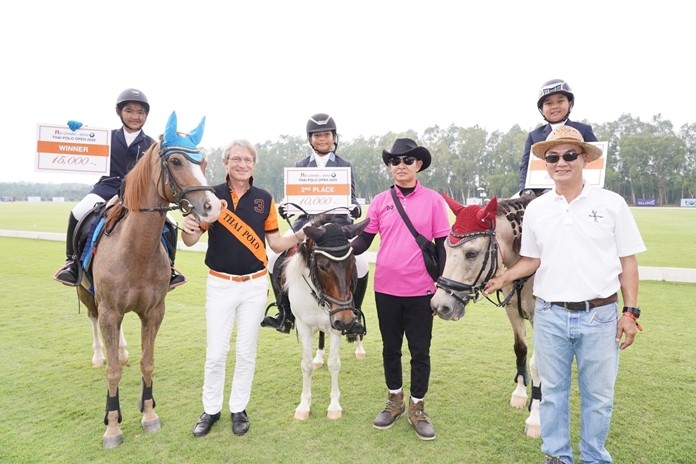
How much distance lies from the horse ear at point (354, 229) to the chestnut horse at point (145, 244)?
1170mm

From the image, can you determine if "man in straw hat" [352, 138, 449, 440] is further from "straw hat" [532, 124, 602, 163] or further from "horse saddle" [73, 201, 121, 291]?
"horse saddle" [73, 201, 121, 291]

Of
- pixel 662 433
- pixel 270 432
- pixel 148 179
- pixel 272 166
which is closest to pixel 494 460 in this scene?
pixel 662 433

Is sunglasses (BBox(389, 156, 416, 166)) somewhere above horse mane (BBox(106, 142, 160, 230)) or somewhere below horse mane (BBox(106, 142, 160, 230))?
above

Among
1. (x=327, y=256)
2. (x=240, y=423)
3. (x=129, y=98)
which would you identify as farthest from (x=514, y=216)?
(x=129, y=98)

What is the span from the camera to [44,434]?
384 cm

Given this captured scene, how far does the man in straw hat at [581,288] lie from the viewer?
8.71 feet

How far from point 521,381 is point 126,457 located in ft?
12.9

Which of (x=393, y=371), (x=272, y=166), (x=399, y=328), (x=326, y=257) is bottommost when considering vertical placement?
(x=393, y=371)

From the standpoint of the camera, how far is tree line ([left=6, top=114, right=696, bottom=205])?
6881 centimetres

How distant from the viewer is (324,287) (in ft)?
12.0

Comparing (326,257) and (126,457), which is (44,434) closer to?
(126,457)

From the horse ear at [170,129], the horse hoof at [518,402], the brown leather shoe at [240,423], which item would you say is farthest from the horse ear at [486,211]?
the brown leather shoe at [240,423]

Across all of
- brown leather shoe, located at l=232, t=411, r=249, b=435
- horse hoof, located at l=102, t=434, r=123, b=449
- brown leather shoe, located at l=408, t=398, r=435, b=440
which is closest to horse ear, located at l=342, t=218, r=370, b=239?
brown leather shoe, located at l=408, t=398, r=435, b=440

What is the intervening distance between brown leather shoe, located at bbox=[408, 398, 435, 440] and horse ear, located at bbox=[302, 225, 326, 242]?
1.87 meters
